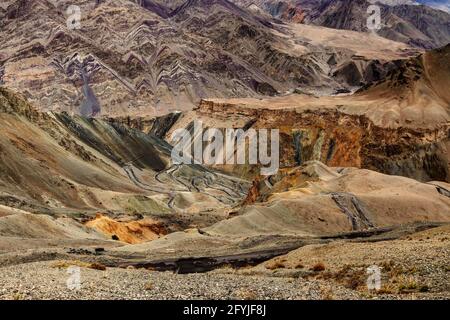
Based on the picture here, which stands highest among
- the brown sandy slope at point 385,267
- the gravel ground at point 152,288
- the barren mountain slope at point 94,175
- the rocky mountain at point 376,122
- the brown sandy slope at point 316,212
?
the rocky mountain at point 376,122

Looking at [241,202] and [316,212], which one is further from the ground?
[241,202]

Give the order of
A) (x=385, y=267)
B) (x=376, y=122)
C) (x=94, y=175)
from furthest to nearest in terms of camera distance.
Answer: (x=376, y=122), (x=94, y=175), (x=385, y=267)

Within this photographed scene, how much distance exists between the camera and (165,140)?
170 meters

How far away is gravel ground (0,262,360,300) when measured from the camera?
17031 mm

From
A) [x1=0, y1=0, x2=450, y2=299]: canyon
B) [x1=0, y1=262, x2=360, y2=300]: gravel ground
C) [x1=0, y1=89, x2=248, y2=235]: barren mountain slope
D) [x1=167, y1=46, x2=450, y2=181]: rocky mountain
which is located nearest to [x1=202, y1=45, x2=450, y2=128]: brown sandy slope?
[x1=167, y1=46, x2=450, y2=181]: rocky mountain

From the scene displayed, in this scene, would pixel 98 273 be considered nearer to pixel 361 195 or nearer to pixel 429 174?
pixel 361 195

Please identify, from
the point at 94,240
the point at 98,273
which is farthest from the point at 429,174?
the point at 98,273

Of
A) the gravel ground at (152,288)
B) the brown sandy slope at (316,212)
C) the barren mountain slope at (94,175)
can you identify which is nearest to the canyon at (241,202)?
the gravel ground at (152,288)

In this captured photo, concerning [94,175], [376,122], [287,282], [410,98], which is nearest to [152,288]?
[287,282]

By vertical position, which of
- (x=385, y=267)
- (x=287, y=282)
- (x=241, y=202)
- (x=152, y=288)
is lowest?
(x=152, y=288)

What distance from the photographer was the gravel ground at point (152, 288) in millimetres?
17031

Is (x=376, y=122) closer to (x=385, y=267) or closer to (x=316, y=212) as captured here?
(x=316, y=212)

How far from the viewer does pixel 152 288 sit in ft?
62.0

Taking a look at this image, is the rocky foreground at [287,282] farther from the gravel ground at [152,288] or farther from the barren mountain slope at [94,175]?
the barren mountain slope at [94,175]
